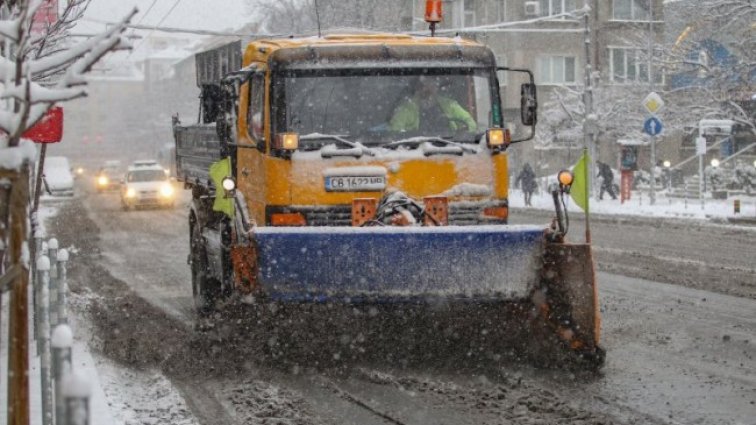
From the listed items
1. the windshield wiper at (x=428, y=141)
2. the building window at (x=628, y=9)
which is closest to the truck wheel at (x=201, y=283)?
the windshield wiper at (x=428, y=141)

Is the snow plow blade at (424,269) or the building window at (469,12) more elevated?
the building window at (469,12)

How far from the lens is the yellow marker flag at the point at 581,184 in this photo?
360 inches

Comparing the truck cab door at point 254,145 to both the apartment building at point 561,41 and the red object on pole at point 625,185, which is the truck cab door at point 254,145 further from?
the apartment building at point 561,41

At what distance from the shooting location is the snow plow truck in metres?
9.00

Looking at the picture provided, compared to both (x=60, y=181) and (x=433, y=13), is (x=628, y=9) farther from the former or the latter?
(x=433, y=13)

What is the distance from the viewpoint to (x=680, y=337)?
9.98 metres

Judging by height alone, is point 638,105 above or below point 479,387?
above

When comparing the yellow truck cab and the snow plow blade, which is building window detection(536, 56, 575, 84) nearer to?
the yellow truck cab

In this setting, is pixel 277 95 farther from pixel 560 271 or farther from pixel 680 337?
pixel 680 337

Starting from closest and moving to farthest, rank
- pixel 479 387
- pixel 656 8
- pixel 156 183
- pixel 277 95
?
pixel 479 387
pixel 277 95
pixel 156 183
pixel 656 8

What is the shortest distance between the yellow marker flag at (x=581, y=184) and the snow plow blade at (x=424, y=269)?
17.2 inches

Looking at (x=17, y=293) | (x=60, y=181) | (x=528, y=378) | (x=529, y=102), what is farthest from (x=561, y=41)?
(x=17, y=293)

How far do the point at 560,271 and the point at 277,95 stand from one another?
2834 millimetres

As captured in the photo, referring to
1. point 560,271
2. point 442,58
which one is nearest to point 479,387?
point 560,271
